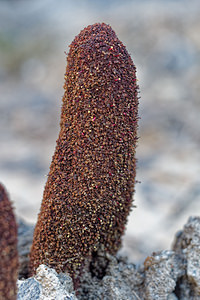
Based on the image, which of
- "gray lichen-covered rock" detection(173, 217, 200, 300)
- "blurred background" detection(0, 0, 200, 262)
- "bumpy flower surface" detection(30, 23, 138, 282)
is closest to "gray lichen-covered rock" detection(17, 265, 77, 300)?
"bumpy flower surface" detection(30, 23, 138, 282)

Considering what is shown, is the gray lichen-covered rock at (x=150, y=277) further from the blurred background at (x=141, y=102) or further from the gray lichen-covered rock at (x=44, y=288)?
the blurred background at (x=141, y=102)

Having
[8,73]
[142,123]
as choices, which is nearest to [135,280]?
[142,123]

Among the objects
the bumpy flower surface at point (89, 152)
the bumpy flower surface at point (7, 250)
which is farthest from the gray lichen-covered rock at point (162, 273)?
the bumpy flower surface at point (7, 250)

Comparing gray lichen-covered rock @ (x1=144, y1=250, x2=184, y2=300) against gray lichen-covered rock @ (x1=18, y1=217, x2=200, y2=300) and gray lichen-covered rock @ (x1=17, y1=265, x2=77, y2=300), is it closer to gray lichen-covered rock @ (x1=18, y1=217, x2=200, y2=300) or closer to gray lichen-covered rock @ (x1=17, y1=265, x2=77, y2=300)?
gray lichen-covered rock @ (x1=18, y1=217, x2=200, y2=300)

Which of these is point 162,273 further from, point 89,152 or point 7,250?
point 7,250

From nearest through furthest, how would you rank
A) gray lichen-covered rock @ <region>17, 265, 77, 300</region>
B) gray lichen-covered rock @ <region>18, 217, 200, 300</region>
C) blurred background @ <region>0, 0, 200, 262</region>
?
gray lichen-covered rock @ <region>17, 265, 77, 300</region> → gray lichen-covered rock @ <region>18, 217, 200, 300</region> → blurred background @ <region>0, 0, 200, 262</region>

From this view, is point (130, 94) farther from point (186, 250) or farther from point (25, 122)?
point (25, 122)
